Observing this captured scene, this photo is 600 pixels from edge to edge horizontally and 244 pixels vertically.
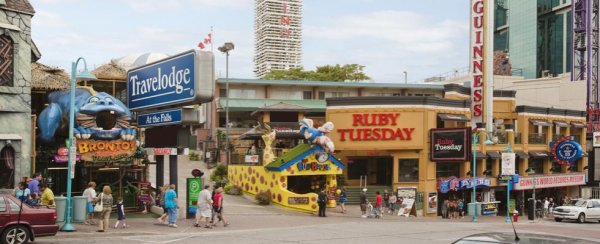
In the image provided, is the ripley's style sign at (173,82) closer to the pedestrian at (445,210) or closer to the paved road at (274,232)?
the paved road at (274,232)

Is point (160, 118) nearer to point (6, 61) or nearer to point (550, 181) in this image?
point (6, 61)

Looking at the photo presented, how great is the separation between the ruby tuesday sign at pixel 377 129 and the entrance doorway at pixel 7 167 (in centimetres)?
2279

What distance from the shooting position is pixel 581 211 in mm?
37688

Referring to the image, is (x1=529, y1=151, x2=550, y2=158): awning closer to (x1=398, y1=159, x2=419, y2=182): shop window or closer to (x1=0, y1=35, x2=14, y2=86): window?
(x1=398, y1=159, x2=419, y2=182): shop window

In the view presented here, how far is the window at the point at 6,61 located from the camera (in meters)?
23.7

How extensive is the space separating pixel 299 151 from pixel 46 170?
1430 cm

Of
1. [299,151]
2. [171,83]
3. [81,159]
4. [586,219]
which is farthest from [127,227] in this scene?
[586,219]

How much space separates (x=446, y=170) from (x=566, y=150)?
1241 centimetres

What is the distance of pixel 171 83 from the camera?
24.3m

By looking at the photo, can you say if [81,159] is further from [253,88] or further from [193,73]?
[253,88]

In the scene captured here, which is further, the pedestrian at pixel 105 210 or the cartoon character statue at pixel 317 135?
the cartoon character statue at pixel 317 135

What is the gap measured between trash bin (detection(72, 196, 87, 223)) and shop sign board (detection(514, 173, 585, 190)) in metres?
33.5

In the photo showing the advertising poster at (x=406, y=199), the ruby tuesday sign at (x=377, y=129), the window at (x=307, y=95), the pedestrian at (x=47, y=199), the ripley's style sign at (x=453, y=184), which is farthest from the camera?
the window at (x=307, y=95)

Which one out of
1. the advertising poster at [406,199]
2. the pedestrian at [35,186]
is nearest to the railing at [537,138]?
the advertising poster at [406,199]
